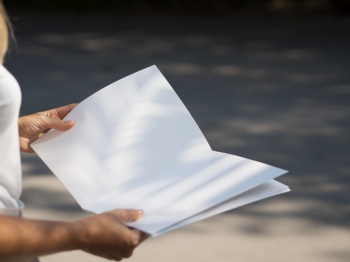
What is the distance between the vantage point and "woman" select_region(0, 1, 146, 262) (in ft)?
3.35

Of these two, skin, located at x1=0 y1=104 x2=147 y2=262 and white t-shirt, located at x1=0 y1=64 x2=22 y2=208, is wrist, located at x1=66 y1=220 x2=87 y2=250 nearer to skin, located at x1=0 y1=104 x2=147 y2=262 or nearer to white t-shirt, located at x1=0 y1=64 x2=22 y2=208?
skin, located at x1=0 y1=104 x2=147 y2=262

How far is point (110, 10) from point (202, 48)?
2.21 meters

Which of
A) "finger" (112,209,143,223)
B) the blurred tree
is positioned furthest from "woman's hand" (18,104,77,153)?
the blurred tree

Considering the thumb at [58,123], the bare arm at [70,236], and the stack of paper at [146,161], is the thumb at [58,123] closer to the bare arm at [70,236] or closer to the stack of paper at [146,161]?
the stack of paper at [146,161]

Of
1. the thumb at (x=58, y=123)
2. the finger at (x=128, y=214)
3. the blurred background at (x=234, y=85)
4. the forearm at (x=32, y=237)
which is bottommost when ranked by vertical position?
the forearm at (x=32, y=237)

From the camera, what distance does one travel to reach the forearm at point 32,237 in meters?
1.00

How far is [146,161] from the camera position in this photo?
138cm

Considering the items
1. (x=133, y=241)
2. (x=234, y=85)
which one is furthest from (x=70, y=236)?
(x=234, y=85)

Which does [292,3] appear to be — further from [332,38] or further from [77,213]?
[77,213]

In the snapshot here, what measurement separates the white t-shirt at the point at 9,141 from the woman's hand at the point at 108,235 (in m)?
0.19

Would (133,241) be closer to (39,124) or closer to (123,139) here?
(123,139)

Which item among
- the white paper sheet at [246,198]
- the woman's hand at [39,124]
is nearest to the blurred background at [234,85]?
the woman's hand at [39,124]

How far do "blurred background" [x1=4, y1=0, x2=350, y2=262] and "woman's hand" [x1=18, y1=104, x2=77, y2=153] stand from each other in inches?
48.9

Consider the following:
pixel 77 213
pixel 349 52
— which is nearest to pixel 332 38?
pixel 349 52
